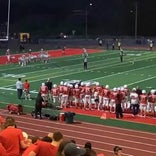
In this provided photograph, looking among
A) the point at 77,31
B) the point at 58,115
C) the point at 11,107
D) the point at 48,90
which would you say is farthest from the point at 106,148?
the point at 77,31

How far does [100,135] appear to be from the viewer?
651 inches

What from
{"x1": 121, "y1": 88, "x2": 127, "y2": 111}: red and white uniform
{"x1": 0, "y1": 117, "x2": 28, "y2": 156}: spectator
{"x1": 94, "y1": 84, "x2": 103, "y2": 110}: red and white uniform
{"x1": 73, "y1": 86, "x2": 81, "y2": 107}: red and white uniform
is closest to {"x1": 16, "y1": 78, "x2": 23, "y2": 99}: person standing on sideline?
{"x1": 73, "y1": 86, "x2": 81, "y2": 107}: red and white uniform

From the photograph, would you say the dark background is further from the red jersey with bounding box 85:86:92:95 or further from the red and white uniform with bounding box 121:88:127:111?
the red and white uniform with bounding box 121:88:127:111

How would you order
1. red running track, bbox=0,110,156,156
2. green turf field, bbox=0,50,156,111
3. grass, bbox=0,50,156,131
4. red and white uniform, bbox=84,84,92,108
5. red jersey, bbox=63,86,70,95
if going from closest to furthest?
red running track, bbox=0,110,156,156 → red and white uniform, bbox=84,84,92,108 → red jersey, bbox=63,86,70,95 → grass, bbox=0,50,156,131 → green turf field, bbox=0,50,156,111

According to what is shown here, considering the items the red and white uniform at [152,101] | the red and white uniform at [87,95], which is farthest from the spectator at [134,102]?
the red and white uniform at [87,95]

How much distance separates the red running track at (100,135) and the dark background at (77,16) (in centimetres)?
6033

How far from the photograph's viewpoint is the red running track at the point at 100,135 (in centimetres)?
1474

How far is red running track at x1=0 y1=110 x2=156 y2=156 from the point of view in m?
14.7

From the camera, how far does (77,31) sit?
8200 centimetres

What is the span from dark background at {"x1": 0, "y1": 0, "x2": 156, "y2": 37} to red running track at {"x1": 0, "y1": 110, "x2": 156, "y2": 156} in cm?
6033

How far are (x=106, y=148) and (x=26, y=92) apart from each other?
9542 millimetres

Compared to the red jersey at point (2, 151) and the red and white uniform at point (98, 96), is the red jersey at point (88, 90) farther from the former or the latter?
the red jersey at point (2, 151)

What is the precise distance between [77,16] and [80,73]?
168ft

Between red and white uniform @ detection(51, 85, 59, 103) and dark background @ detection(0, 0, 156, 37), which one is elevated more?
dark background @ detection(0, 0, 156, 37)
